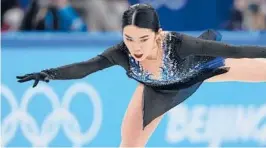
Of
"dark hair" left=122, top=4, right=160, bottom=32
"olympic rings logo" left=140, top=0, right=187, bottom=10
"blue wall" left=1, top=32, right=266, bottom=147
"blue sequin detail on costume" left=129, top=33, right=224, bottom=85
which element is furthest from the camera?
"olympic rings logo" left=140, top=0, right=187, bottom=10

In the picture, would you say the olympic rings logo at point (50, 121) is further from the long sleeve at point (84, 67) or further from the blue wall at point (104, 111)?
the long sleeve at point (84, 67)

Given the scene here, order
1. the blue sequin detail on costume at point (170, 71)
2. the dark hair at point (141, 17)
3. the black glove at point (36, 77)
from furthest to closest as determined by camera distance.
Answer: the blue sequin detail on costume at point (170, 71) < the black glove at point (36, 77) < the dark hair at point (141, 17)

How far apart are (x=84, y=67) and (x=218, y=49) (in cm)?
77

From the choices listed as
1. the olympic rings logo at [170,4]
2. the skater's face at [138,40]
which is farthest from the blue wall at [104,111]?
the olympic rings logo at [170,4]

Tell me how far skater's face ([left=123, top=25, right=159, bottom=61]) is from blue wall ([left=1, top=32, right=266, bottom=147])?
6.58 feet

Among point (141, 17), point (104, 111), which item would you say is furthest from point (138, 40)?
point (104, 111)

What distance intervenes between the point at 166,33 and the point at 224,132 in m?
1.89

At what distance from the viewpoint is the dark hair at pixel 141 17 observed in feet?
13.9

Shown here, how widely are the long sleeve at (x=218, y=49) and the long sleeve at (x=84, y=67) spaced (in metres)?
0.41

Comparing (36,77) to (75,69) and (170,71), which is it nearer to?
(75,69)

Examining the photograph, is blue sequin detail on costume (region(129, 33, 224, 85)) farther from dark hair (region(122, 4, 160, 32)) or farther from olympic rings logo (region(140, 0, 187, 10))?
olympic rings logo (region(140, 0, 187, 10))

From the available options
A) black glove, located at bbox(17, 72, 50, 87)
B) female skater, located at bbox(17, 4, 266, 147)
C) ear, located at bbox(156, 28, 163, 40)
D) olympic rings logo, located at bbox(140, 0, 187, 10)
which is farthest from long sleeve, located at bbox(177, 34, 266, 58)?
olympic rings logo, located at bbox(140, 0, 187, 10)

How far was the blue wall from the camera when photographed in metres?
6.25

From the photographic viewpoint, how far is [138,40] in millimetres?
4250
